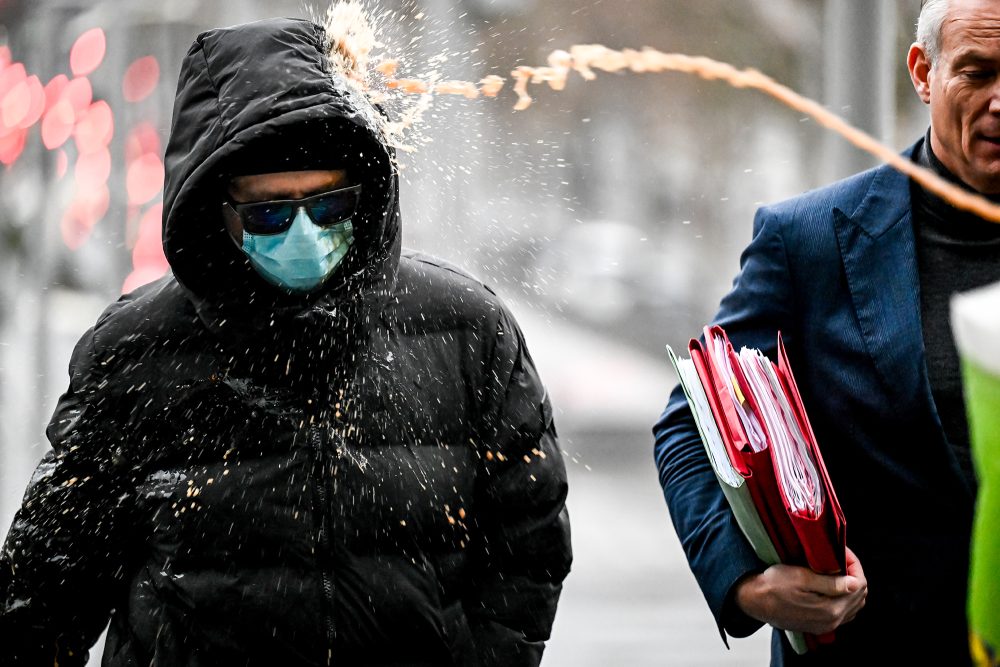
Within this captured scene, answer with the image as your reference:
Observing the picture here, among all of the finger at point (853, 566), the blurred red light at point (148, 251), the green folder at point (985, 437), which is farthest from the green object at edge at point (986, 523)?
the blurred red light at point (148, 251)

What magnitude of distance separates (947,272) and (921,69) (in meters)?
0.37

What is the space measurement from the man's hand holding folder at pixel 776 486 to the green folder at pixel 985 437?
715 millimetres

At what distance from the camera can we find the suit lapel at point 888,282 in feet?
7.63

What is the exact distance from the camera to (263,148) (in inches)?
105

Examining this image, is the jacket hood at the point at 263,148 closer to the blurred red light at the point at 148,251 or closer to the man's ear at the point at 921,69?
the man's ear at the point at 921,69

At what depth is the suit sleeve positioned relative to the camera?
2.33m

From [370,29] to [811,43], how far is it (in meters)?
10.7

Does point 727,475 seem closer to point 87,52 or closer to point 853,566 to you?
point 853,566

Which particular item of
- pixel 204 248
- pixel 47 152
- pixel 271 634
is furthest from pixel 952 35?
pixel 47 152

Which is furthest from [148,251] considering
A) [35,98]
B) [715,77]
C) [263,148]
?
[715,77]

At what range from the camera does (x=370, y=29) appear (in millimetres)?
2871

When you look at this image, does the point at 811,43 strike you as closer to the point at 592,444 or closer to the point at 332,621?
the point at 592,444

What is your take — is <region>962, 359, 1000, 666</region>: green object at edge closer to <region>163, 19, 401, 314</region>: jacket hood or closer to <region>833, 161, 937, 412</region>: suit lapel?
<region>833, 161, 937, 412</region>: suit lapel

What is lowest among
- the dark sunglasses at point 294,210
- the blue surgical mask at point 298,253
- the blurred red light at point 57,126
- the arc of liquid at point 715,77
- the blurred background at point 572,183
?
the blurred background at point 572,183
